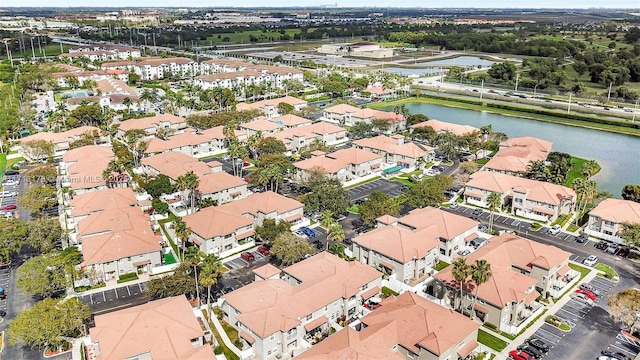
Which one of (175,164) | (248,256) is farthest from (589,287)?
(175,164)

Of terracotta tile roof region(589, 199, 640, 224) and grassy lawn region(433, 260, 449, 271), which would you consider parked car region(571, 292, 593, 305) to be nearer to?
grassy lawn region(433, 260, 449, 271)

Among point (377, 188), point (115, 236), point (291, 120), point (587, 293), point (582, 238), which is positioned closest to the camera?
point (587, 293)

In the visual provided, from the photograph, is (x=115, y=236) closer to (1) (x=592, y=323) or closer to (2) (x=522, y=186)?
(1) (x=592, y=323)

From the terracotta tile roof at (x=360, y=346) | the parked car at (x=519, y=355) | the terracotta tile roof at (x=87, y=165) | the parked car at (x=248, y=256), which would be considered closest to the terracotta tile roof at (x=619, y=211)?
the parked car at (x=519, y=355)

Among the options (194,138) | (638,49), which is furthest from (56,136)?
(638,49)

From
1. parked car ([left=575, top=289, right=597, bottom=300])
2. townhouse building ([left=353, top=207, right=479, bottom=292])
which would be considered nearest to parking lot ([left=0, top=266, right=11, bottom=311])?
townhouse building ([left=353, top=207, right=479, bottom=292])
